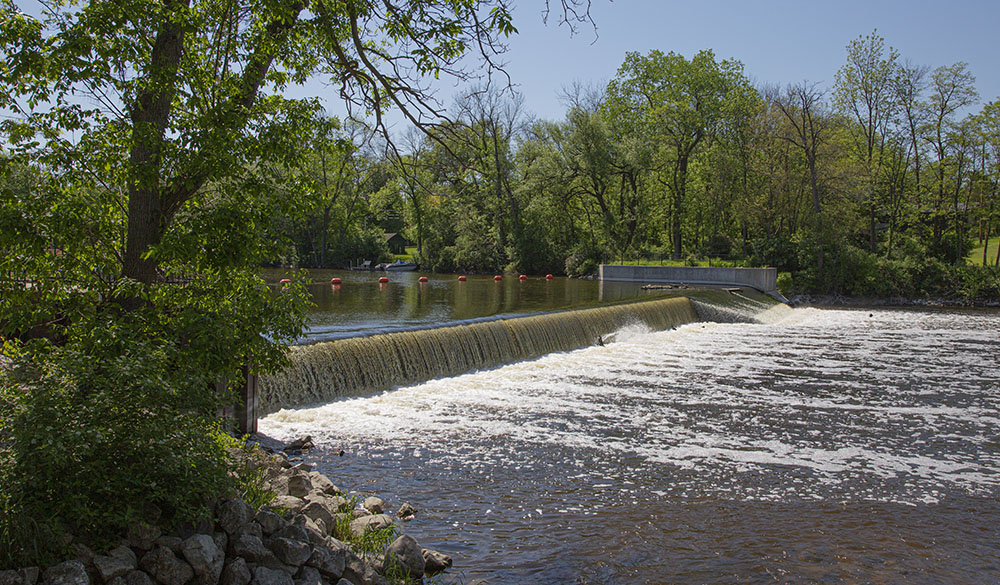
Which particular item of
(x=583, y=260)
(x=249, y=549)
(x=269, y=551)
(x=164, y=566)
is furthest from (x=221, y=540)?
(x=583, y=260)

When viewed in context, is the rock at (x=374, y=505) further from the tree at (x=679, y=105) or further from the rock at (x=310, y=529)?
the tree at (x=679, y=105)

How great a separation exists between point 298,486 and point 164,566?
1.83 meters

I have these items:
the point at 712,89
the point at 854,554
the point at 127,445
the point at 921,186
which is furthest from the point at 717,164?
the point at 127,445

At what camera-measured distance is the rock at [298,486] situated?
5.59 m

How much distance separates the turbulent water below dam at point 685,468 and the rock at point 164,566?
2285 millimetres

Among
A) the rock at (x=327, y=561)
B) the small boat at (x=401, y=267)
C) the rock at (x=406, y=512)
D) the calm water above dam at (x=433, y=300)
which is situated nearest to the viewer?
the rock at (x=327, y=561)

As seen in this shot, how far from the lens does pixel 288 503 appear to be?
503 centimetres

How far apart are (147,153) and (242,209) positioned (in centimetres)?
98

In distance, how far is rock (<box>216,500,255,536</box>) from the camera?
4.30 m

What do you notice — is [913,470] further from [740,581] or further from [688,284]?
[688,284]

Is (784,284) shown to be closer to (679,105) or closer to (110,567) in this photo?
(679,105)

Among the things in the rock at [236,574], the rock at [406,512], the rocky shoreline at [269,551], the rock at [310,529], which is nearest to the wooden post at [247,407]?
the rocky shoreline at [269,551]

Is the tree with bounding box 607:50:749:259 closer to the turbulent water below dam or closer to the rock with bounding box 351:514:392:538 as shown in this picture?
the turbulent water below dam

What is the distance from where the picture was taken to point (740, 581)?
534 cm
